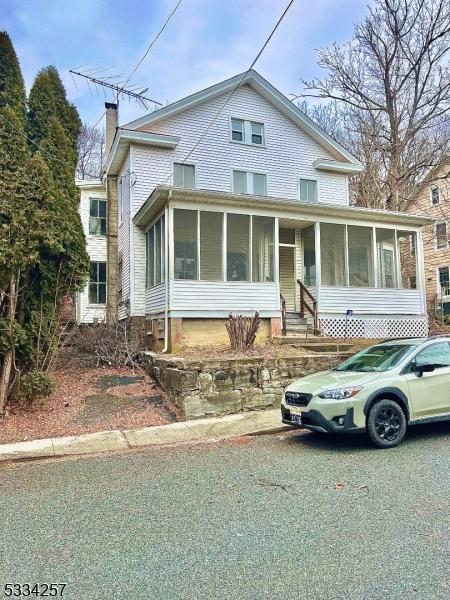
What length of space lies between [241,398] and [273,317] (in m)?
4.37

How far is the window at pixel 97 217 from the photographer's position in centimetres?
1881

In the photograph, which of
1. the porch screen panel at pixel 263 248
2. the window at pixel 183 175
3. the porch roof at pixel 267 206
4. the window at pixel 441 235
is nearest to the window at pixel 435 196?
the window at pixel 441 235

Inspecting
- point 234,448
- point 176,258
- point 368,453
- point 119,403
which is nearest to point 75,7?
point 176,258

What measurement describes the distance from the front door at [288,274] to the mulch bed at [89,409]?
6700mm

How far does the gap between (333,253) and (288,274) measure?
7.38 ft

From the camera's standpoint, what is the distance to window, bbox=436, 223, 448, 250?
87.4 ft

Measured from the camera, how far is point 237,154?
17406 millimetres

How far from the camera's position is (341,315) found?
13938mm

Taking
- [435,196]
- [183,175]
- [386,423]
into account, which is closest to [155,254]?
[183,175]

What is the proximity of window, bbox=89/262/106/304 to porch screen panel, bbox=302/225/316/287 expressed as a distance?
27.1ft

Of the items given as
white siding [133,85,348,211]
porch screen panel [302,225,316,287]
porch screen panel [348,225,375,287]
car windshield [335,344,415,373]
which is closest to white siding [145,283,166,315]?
white siding [133,85,348,211]

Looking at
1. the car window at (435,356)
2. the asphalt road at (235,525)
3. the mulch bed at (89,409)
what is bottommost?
the asphalt road at (235,525)

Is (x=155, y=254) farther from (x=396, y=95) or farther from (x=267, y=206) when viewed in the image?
(x=396, y=95)

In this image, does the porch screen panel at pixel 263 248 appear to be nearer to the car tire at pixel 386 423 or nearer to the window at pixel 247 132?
the window at pixel 247 132
